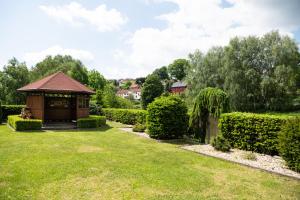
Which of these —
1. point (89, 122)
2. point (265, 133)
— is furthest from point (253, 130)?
point (89, 122)

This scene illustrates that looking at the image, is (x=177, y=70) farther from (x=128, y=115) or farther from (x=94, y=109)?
(x=128, y=115)

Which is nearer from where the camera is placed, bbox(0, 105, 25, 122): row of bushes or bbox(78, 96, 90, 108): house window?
bbox(78, 96, 90, 108): house window

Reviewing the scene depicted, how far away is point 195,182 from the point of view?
728 centimetres

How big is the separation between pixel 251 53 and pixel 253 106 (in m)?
7.01

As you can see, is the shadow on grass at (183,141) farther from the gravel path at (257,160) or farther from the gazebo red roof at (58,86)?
the gazebo red roof at (58,86)

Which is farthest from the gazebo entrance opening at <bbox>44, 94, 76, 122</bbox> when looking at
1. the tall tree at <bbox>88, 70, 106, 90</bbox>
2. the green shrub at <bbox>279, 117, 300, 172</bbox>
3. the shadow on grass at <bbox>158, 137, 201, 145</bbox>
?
the tall tree at <bbox>88, 70, 106, 90</bbox>

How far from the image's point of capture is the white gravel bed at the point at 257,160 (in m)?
8.44

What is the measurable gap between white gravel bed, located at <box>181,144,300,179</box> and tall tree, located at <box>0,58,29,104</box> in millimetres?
33494

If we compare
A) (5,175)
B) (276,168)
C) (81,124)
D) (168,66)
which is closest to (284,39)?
(81,124)

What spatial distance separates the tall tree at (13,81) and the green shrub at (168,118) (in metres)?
29.9

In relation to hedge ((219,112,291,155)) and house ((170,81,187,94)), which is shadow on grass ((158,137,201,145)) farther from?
house ((170,81,187,94))

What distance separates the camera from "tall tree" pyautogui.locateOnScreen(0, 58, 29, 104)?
3759 centimetres

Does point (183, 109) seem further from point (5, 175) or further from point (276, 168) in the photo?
point (5, 175)

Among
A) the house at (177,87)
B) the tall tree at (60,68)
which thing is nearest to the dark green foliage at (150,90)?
the tall tree at (60,68)
